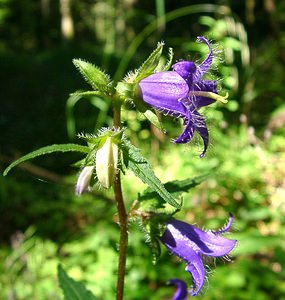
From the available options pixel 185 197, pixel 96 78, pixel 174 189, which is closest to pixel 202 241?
pixel 174 189

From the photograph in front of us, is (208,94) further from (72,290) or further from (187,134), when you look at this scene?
(72,290)

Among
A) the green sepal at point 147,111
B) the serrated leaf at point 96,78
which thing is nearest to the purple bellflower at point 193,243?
the green sepal at point 147,111

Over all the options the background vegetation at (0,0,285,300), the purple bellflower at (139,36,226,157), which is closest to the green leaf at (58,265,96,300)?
the background vegetation at (0,0,285,300)

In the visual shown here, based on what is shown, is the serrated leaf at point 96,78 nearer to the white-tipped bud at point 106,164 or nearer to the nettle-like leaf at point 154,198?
the white-tipped bud at point 106,164

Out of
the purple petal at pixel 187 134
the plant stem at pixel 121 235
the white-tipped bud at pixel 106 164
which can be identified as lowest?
the plant stem at pixel 121 235

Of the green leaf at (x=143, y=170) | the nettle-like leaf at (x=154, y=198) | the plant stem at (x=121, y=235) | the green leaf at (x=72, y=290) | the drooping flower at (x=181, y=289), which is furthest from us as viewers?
the drooping flower at (x=181, y=289)

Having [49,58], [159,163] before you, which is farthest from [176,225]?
[49,58]
